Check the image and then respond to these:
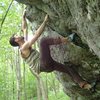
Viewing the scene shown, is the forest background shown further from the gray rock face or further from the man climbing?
the man climbing

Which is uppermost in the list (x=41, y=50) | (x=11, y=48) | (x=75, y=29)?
(x=75, y=29)

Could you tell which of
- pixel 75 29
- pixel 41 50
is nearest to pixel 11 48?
pixel 75 29

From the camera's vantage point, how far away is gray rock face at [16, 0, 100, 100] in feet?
21.3

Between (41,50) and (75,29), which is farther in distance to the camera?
(75,29)

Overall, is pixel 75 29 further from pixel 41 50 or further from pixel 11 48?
pixel 11 48

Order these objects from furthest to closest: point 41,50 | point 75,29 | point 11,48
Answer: point 11,48 < point 75,29 < point 41,50

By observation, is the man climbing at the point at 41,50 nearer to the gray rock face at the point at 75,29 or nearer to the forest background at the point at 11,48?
the gray rock face at the point at 75,29

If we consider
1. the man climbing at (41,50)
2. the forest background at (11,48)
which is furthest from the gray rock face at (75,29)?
the forest background at (11,48)

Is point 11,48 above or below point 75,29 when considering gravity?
below

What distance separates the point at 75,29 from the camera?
27.4 feet

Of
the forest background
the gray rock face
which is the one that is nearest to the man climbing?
the gray rock face

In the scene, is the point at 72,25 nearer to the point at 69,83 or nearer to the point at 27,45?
the point at 27,45

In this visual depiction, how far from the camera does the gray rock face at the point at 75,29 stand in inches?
255

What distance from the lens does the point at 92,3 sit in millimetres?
5867
